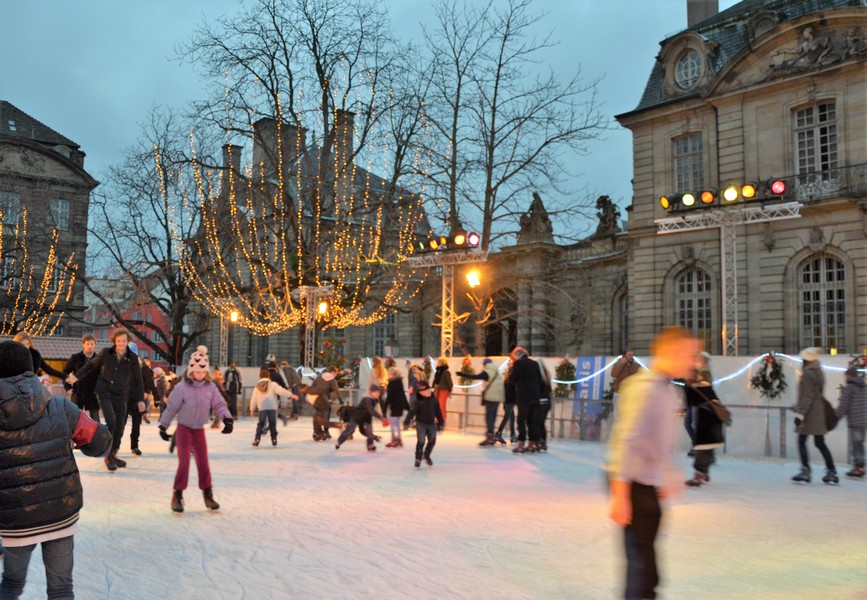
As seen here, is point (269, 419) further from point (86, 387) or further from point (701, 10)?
point (701, 10)

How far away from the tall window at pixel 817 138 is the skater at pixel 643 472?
23.5 meters

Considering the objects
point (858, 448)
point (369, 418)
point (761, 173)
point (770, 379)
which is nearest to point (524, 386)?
point (369, 418)

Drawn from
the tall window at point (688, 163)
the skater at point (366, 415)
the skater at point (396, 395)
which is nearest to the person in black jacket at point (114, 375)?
the skater at point (366, 415)

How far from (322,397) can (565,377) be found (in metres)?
6.05

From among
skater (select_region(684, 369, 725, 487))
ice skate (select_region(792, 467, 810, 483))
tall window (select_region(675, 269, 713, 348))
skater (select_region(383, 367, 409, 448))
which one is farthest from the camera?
tall window (select_region(675, 269, 713, 348))

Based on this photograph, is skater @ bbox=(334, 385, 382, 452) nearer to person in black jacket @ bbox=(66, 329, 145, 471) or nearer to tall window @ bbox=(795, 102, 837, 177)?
person in black jacket @ bbox=(66, 329, 145, 471)

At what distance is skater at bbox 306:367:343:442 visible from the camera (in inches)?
582

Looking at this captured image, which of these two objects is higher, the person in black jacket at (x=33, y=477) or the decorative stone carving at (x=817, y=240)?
the decorative stone carving at (x=817, y=240)

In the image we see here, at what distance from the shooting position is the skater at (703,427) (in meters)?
9.62

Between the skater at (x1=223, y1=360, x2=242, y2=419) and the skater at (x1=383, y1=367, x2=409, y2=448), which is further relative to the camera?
the skater at (x1=223, y1=360, x2=242, y2=419)

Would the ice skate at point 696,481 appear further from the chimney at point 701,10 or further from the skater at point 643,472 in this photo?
the chimney at point 701,10

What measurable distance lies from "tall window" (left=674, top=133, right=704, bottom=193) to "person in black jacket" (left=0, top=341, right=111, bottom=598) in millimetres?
27393

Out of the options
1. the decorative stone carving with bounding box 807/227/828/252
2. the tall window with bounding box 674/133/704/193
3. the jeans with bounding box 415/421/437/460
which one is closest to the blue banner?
the jeans with bounding box 415/421/437/460

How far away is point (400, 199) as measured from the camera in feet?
94.7
